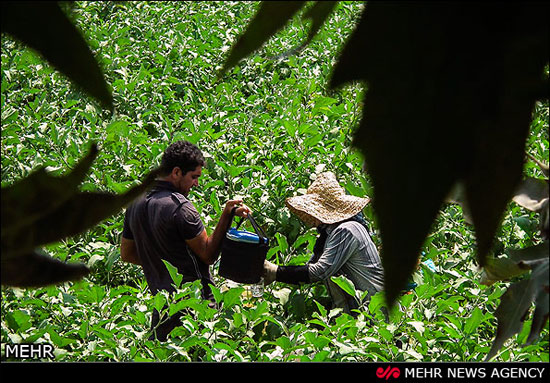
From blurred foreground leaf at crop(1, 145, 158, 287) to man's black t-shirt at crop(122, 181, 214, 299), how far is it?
3710mm

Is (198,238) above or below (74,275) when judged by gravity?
below

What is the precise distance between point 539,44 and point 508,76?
0.02 metres

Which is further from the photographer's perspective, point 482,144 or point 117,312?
point 117,312

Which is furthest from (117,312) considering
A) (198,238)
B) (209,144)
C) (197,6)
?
(197,6)

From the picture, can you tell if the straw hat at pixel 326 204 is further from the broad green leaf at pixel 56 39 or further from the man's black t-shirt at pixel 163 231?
the broad green leaf at pixel 56 39

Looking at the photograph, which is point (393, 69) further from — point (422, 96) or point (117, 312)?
point (117, 312)

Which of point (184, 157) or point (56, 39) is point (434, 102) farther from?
point (184, 157)

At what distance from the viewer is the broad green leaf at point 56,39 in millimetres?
401

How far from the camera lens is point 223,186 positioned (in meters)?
6.21

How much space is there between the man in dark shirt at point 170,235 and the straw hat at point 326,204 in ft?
1.51

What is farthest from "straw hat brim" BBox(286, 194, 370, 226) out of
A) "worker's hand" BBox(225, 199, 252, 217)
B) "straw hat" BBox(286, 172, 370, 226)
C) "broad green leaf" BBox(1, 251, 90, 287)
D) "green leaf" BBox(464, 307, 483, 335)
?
"broad green leaf" BBox(1, 251, 90, 287)

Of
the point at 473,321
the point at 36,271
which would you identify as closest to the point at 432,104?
the point at 36,271

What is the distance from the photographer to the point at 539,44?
0.35 meters

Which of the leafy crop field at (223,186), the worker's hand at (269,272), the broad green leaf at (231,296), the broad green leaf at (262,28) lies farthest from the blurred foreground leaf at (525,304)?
the worker's hand at (269,272)
